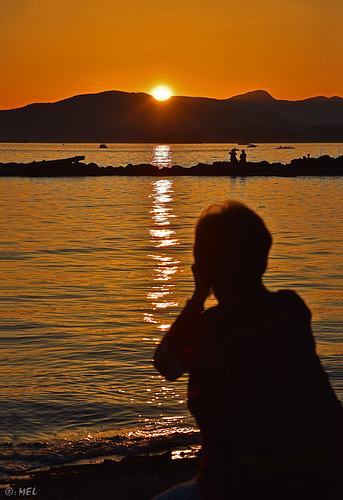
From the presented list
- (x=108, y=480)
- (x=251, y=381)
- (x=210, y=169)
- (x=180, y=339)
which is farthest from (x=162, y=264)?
(x=210, y=169)

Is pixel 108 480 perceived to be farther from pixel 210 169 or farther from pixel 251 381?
pixel 210 169

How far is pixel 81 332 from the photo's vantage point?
9336 mm

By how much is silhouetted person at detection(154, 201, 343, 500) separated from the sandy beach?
7.84 ft

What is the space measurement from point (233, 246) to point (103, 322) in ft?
26.7

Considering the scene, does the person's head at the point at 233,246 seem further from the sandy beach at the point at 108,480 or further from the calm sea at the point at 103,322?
the calm sea at the point at 103,322

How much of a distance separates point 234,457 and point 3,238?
19440 mm

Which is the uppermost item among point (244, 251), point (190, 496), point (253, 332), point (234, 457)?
point (244, 251)

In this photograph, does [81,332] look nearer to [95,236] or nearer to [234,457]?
[234,457]

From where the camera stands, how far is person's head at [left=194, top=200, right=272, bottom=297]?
1928 millimetres

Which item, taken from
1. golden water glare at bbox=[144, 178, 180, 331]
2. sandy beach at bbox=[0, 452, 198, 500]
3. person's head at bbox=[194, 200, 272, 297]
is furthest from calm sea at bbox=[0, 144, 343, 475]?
person's head at bbox=[194, 200, 272, 297]

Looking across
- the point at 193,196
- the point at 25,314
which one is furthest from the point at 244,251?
the point at 193,196

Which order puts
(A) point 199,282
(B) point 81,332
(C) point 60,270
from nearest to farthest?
(A) point 199,282, (B) point 81,332, (C) point 60,270

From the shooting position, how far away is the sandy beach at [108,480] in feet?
13.8

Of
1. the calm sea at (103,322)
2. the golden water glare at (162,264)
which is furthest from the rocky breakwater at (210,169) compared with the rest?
the calm sea at (103,322)
